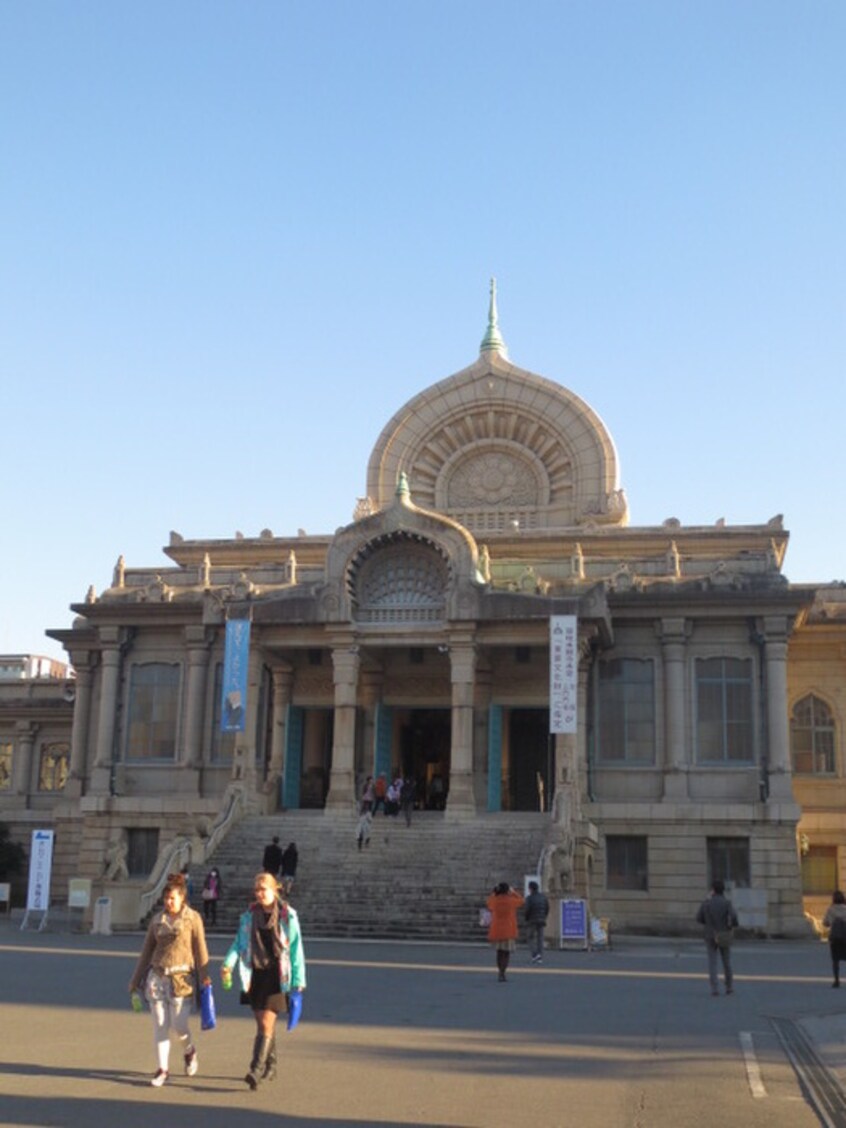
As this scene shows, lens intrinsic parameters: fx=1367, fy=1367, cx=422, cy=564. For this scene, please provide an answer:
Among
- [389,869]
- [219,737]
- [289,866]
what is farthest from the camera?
[219,737]

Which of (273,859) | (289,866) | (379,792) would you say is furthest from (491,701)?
(273,859)

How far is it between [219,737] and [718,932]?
2414 centimetres

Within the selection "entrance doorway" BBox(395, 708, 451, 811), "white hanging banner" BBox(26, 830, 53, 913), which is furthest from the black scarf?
"entrance doorway" BBox(395, 708, 451, 811)

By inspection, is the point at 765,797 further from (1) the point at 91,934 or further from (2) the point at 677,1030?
(2) the point at 677,1030

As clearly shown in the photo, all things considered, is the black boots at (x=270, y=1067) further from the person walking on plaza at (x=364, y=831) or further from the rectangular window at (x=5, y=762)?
the rectangular window at (x=5, y=762)

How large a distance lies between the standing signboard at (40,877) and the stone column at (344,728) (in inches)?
283

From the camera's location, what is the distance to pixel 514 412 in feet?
160

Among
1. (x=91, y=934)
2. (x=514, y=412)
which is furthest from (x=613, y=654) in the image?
(x=91, y=934)

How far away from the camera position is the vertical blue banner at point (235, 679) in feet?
119

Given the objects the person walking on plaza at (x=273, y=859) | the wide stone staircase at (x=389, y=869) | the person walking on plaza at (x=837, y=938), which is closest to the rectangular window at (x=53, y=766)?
the wide stone staircase at (x=389, y=869)

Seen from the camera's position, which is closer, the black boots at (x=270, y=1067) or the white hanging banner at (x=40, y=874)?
the black boots at (x=270, y=1067)

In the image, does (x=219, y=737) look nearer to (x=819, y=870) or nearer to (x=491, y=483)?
(x=491, y=483)

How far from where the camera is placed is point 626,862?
3747cm

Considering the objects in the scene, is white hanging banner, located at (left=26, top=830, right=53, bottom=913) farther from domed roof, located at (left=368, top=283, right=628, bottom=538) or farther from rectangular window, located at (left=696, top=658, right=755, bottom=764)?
domed roof, located at (left=368, top=283, right=628, bottom=538)
